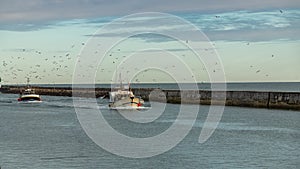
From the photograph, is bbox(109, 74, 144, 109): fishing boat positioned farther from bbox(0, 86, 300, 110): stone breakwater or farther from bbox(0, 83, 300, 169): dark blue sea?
bbox(0, 83, 300, 169): dark blue sea

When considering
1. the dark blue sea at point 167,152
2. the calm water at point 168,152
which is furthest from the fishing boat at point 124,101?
the calm water at point 168,152

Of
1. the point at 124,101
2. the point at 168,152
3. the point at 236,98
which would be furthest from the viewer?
the point at 236,98

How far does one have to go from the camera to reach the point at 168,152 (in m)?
33.3

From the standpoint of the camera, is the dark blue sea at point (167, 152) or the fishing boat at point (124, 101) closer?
the dark blue sea at point (167, 152)

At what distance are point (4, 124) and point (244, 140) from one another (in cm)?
2411

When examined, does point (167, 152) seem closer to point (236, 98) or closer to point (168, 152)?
point (168, 152)

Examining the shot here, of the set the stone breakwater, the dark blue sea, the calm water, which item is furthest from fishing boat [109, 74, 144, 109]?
the calm water

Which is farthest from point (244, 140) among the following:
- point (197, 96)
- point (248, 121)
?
point (197, 96)

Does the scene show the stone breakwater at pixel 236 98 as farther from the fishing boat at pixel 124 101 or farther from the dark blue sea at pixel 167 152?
the dark blue sea at pixel 167 152

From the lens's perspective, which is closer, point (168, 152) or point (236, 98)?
point (168, 152)

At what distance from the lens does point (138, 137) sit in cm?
4219

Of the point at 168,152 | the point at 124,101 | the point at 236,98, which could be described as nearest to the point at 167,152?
the point at 168,152

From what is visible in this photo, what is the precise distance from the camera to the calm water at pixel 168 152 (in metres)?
29.1

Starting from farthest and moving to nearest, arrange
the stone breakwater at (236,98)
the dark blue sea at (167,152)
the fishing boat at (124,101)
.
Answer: the fishing boat at (124,101)
the stone breakwater at (236,98)
the dark blue sea at (167,152)
